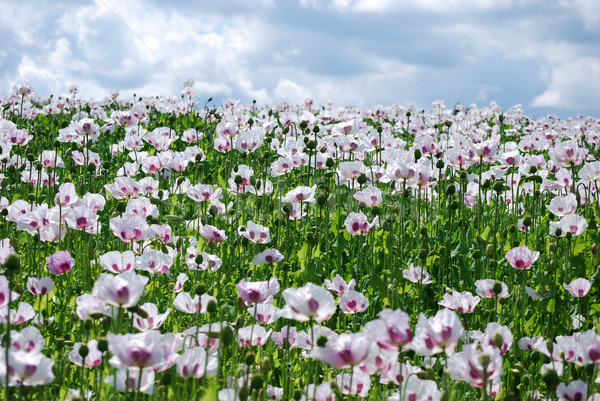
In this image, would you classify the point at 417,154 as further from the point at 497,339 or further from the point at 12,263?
the point at 12,263

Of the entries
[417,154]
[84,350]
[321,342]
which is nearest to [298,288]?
[321,342]

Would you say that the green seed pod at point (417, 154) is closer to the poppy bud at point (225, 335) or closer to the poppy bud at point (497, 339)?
the poppy bud at point (497, 339)

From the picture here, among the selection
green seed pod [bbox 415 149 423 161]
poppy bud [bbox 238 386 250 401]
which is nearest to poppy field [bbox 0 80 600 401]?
poppy bud [bbox 238 386 250 401]

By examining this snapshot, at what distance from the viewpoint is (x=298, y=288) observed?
7.19 feet

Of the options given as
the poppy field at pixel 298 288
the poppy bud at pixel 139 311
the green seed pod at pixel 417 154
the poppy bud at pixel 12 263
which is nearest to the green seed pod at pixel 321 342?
the poppy field at pixel 298 288

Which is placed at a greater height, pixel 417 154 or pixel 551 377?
pixel 417 154

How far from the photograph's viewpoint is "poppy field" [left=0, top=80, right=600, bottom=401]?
2.07 m

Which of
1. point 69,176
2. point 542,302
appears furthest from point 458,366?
point 69,176

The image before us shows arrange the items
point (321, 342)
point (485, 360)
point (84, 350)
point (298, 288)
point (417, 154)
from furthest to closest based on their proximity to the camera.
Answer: point (417, 154) → point (84, 350) → point (298, 288) → point (321, 342) → point (485, 360)

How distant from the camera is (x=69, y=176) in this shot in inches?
279

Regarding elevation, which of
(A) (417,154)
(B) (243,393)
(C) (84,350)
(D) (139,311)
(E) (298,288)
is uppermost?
(A) (417,154)

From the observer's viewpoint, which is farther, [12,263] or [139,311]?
[139,311]

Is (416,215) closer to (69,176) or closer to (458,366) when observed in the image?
(458,366)

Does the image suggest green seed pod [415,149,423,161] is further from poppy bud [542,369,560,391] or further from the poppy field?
poppy bud [542,369,560,391]
